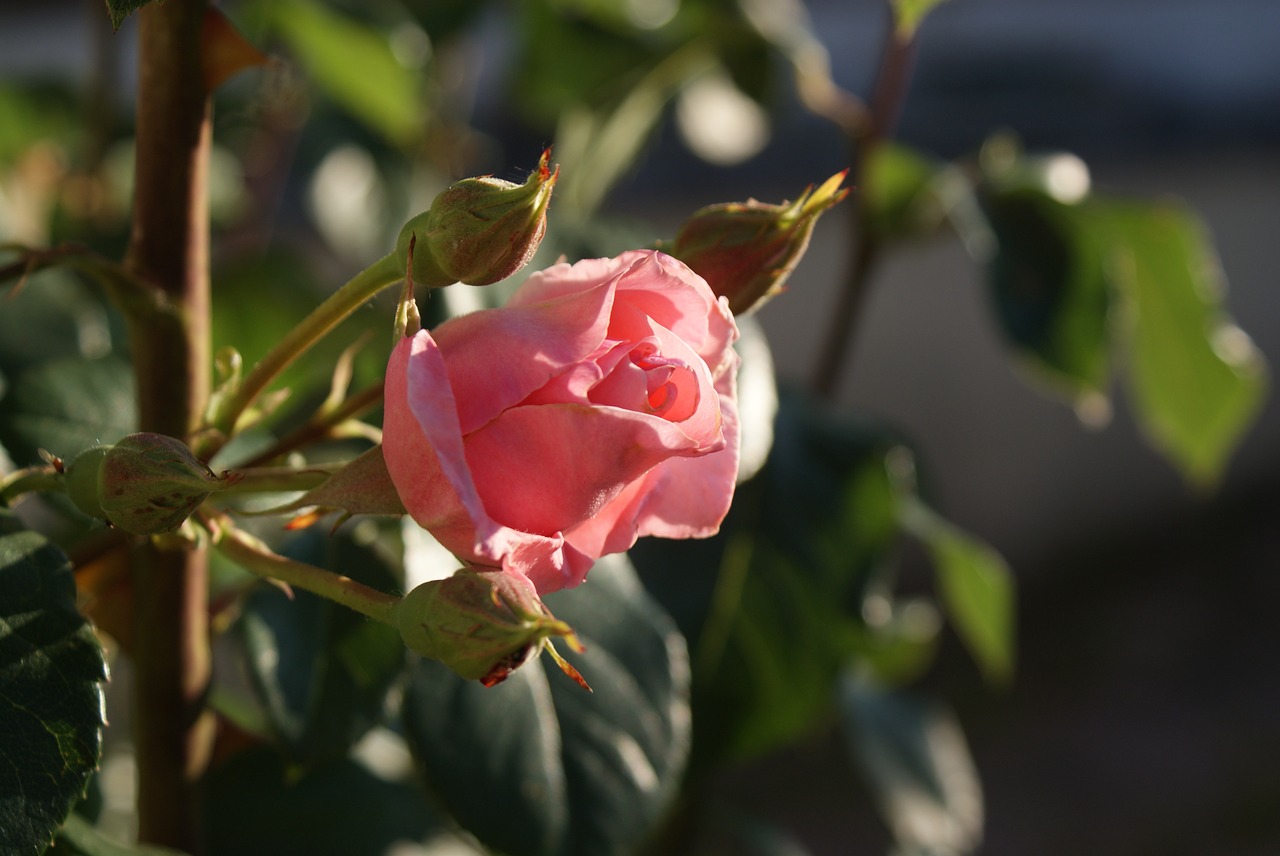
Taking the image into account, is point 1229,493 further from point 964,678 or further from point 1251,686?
point 964,678

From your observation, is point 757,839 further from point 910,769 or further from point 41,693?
point 41,693

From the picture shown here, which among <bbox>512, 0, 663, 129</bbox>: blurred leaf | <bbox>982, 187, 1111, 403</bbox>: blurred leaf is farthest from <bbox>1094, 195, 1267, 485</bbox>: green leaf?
<bbox>512, 0, 663, 129</bbox>: blurred leaf

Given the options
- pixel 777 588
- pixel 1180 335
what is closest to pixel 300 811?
pixel 777 588

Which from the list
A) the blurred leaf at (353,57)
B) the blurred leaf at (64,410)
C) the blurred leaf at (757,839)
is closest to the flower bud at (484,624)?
the blurred leaf at (64,410)

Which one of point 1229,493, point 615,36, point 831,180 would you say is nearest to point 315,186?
point 615,36

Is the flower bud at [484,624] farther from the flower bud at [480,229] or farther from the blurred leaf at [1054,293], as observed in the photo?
the blurred leaf at [1054,293]

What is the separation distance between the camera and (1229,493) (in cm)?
339

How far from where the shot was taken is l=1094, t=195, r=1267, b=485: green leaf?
29.2 inches

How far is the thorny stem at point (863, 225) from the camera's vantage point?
76cm

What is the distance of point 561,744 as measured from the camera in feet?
1.44

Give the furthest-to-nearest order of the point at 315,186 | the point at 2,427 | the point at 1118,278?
the point at 315,186, the point at 1118,278, the point at 2,427

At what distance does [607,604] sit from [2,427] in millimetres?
224

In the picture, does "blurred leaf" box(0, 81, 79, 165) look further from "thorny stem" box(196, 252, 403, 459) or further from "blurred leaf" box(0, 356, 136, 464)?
"thorny stem" box(196, 252, 403, 459)

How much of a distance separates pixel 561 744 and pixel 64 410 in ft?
0.71
